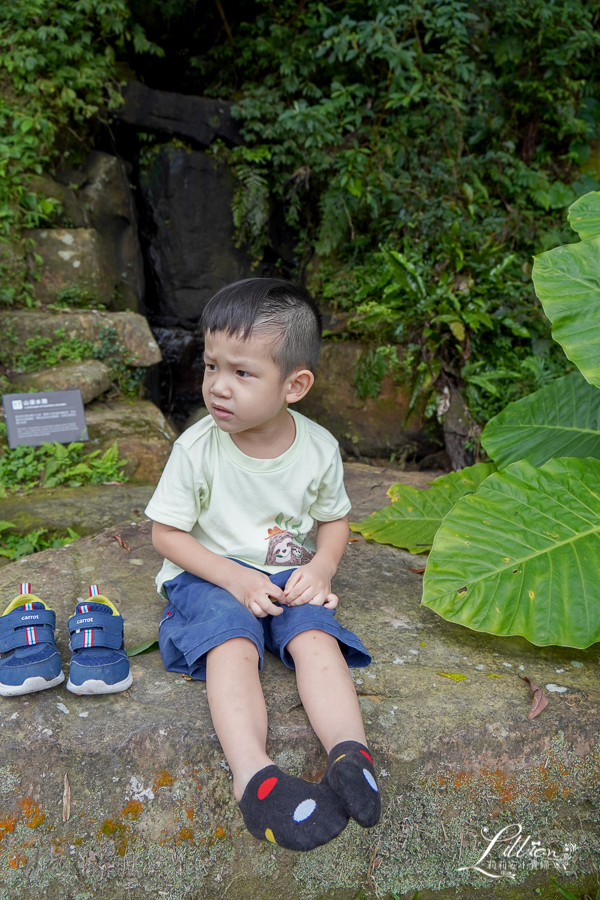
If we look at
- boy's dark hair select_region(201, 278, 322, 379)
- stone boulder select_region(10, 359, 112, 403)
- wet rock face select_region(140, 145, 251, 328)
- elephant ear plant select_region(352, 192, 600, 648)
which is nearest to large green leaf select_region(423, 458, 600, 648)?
elephant ear plant select_region(352, 192, 600, 648)

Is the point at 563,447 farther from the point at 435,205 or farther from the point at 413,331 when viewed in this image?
the point at 435,205

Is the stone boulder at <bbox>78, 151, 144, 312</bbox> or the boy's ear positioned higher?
the boy's ear

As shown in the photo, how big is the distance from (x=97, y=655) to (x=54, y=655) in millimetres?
101

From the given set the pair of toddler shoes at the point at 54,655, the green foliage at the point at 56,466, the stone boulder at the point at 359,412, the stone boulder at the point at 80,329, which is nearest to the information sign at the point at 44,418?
the green foliage at the point at 56,466

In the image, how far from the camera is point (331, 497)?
6.31 feet

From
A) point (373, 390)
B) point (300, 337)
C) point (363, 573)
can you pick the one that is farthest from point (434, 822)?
point (373, 390)

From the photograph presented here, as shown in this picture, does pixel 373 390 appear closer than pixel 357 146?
Yes

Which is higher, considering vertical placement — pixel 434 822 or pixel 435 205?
pixel 435 205

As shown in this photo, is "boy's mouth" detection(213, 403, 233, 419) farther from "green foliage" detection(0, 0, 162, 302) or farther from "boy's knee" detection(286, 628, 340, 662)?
"green foliage" detection(0, 0, 162, 302)

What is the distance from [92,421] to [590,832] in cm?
346

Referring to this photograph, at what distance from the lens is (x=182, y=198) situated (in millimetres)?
5906

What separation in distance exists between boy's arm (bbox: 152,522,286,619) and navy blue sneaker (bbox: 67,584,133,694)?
22 cm

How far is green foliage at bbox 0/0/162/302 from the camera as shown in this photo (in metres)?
4.61

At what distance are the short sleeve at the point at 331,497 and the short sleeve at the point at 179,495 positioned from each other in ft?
1.17
